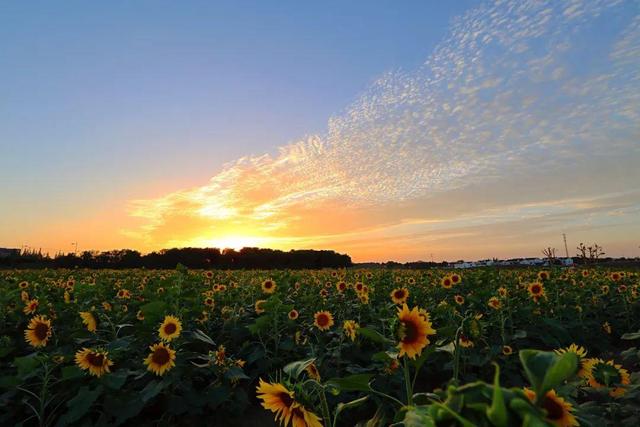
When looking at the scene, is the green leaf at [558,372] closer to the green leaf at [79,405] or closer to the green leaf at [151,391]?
the green leaf at [151,391]

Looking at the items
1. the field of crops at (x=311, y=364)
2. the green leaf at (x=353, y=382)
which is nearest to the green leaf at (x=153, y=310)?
the field of crops at (x=311, y=364)

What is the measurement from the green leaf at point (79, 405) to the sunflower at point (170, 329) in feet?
2.12

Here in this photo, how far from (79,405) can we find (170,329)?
0.90 meters

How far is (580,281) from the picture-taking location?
10188 mm

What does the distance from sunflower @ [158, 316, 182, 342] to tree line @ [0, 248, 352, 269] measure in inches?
1219

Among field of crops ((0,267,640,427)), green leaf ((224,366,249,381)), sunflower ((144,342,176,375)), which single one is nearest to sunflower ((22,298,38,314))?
field of crops ((0,267,640,427))

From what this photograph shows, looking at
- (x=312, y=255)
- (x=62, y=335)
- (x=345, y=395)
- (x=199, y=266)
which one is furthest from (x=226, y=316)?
(x=312, y=255)

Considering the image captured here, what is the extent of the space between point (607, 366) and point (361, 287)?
4.62 meters

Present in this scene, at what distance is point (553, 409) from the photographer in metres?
1.06

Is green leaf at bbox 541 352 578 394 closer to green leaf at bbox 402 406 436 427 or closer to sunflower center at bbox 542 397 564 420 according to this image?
green leaf at bbox 402 406 436 427

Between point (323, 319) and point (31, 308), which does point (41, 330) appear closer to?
point (31, 308)

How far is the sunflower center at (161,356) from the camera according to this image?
12.1 ft

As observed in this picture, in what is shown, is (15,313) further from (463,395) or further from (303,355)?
(463,395)

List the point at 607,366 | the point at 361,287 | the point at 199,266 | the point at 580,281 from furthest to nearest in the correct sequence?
the point at 199,266
the point at 580,281
the point at 361,287
the point at 607,366
